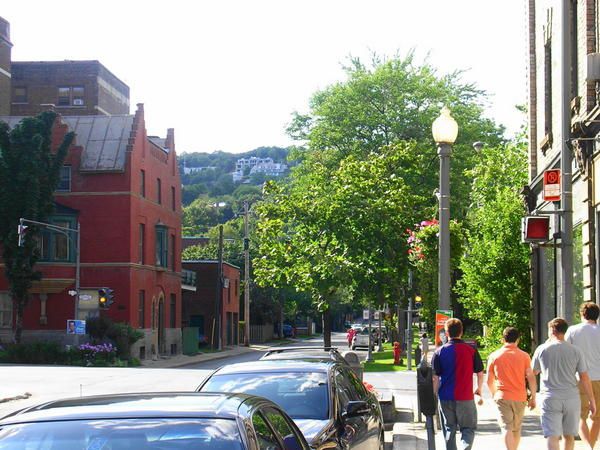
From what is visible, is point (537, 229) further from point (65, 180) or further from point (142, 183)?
point (142, 183)

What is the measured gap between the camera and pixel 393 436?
53.4ft

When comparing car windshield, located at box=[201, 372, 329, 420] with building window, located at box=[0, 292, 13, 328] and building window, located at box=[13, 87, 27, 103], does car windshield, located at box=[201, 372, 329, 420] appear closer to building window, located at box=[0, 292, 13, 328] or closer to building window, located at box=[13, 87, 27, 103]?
building window, located at box=[0, 292, 13, 328]

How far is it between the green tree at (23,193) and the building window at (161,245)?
28.6ft

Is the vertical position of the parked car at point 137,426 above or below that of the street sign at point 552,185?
below

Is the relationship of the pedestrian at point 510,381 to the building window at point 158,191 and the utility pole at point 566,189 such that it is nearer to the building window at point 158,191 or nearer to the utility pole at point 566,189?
the utility pole at point 566,189

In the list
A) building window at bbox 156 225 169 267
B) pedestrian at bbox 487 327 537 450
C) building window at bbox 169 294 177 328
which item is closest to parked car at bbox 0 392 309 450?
pedestrian at bbox 487 327 537 450

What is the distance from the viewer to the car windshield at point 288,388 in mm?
9836

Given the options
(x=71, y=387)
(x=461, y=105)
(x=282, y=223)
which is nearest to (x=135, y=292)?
(x=282, y=223)

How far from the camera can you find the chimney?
7000cm

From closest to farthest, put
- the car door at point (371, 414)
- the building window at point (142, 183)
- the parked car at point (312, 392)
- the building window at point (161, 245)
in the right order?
the parked car at point (312, 392) < the car door at point (371, 414) < the building window at point (142, 183) < the building window at point (161, 245)

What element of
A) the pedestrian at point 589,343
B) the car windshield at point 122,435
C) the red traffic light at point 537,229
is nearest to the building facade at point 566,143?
the red traffic light at point 537,229

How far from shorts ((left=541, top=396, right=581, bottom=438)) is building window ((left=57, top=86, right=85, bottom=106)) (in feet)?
233

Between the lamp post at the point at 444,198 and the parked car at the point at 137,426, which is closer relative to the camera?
the parked car at the point at 137,426

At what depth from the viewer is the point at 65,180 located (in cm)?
5431
